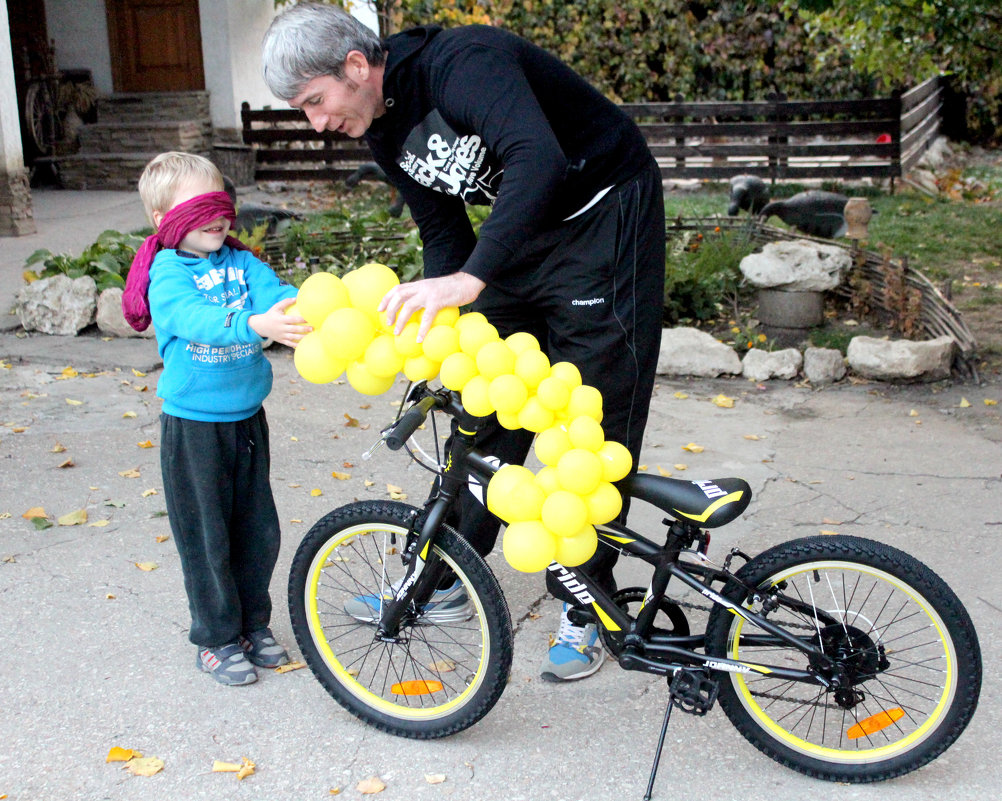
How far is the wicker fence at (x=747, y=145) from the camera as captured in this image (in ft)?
41.1

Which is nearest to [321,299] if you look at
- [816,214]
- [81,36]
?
[816,214]

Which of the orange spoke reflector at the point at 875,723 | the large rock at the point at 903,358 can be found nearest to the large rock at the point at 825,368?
the large rock at the point at 903,358

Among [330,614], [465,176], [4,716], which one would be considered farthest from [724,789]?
[4,716]

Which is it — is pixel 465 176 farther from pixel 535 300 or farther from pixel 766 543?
pixel 766 543

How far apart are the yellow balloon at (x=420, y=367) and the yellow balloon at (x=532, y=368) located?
19 centimetres

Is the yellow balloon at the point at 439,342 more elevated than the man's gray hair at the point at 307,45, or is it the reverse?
the man's gray hair at the point at 307,45

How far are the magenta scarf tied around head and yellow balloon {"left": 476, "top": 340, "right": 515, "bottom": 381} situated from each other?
877 millimetres

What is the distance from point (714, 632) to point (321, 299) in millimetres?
1229

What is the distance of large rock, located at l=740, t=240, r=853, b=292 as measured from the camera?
618 centimetres

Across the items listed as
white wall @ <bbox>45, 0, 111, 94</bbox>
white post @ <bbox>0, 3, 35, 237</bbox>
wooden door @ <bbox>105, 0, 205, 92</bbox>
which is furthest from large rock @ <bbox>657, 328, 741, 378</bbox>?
white wall @ <bbox>45, 0, 111, 94</bbox>

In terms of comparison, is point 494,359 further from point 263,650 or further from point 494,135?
point 263,650

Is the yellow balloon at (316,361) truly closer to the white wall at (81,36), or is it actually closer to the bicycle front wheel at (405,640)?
the bicycle front wheel at (405,640)

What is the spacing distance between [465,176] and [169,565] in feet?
6.21

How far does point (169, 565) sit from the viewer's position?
3.66 m
